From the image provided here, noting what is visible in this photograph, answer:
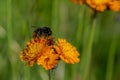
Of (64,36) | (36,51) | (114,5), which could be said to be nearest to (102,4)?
(114,5)

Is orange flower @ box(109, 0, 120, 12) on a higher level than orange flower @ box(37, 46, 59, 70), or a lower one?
higher

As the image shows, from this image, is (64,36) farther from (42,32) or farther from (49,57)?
(49,57)

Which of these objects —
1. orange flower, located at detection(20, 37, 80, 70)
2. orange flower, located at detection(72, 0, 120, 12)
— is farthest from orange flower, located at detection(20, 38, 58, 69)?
orange flower, located at detection(72, 0, 120, 12)

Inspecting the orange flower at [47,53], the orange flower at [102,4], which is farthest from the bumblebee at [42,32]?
the orange flower at [102,4]

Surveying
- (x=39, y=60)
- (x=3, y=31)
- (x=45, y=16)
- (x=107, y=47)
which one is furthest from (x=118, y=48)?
(x=39, y=60)

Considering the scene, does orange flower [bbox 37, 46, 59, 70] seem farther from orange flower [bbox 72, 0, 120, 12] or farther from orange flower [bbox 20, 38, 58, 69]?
orange flower [bbox 72, 0, 120, 12]

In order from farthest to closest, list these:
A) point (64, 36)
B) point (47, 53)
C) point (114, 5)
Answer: point (64, 36), point (114, 5), point (47, 53)

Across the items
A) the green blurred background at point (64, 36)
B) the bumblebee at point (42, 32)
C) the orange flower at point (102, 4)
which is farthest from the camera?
the green blurred background at point (64, 36)

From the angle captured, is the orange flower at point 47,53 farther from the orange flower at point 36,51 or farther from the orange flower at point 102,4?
the orange flower at point 102,4

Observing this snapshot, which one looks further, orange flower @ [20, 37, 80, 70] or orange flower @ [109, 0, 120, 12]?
orange flower @ [109, 0, 120, 12]
